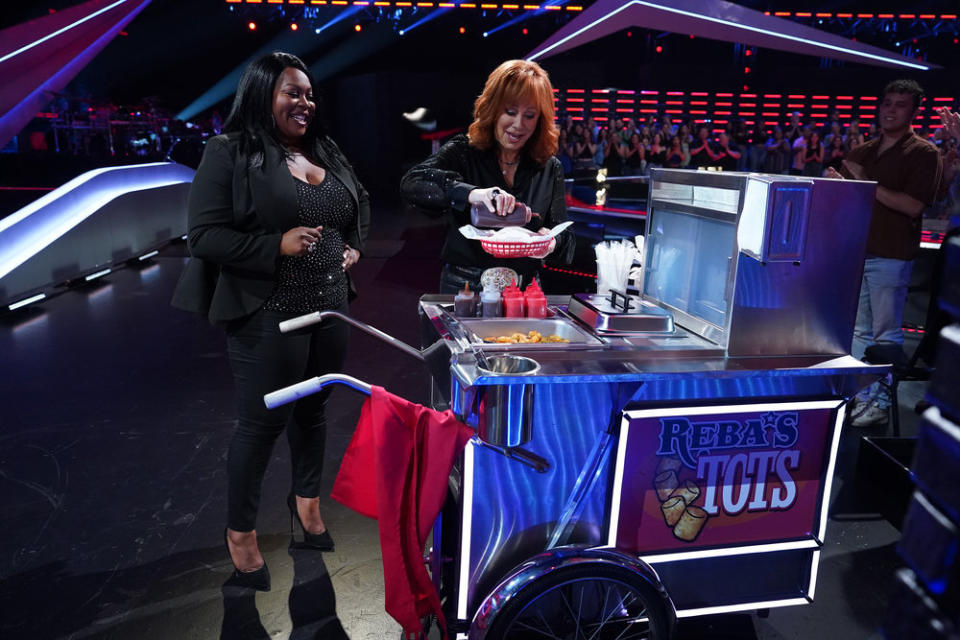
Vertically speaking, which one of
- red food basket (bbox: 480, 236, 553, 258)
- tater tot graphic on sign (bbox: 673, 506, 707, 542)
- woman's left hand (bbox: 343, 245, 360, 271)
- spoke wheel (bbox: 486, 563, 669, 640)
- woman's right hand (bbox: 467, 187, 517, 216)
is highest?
woman's right hand (bbox: 467, 187, 517, 216)

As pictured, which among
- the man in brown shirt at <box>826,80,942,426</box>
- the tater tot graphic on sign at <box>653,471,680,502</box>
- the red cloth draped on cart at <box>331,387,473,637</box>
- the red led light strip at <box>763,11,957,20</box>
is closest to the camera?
the red cloth draped on cart at <box>331,387,473,637</box>

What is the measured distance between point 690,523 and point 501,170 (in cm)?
132

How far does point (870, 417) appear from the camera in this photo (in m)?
3.47

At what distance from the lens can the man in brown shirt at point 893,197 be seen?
3.19m

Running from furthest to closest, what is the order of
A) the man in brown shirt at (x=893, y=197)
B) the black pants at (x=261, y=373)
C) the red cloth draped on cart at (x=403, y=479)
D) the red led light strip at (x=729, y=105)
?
the red led light strip at (x=729, y=105), the man in brown shirt at (x=893, y=197), the black pants at (x=261, y=373), the red cloth draped on cart at (x=403, y=479)

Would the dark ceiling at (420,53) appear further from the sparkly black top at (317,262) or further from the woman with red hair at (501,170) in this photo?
the sparkly black top at (317,262)

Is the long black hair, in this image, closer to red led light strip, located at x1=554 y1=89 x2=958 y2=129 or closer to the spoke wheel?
the spoke wheel

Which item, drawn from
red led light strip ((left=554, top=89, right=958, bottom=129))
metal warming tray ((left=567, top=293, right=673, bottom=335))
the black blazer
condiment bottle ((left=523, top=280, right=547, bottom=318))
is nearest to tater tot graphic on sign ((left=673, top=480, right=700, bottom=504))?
metal warming tray ((left=567, top=293, right=673, bottom=335))

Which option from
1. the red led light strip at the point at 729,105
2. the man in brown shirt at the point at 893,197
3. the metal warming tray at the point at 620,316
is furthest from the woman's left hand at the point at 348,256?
the red led light strip at the point at 729,105

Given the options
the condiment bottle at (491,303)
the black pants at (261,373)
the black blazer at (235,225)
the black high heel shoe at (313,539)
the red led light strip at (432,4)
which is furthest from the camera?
the red led light strip at (432,4)

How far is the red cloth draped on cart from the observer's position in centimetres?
145

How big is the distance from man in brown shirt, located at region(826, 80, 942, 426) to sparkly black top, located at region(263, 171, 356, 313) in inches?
101

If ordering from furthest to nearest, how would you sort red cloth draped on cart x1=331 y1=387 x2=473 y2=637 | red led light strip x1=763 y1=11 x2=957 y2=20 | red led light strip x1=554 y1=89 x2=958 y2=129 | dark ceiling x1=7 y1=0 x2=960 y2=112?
red led light strip x1=554 y1=89 x2=958 y2=129 < dark ceiling x1=7 y1=0 x2=960 y2=112 < red led light strip x1=763 y1=11 x2=957 y2=20 < red cloth draped on cart x1=331 y1=387 x2=473 y2=637

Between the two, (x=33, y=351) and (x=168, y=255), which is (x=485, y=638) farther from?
(x=168, y=255)
